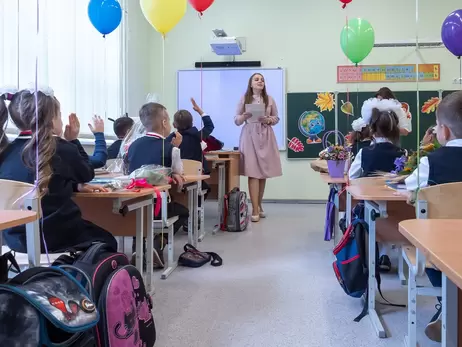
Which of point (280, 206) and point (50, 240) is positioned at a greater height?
point (50, 240)

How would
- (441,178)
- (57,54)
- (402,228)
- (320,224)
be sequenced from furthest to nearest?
(320,224)
(57,54)
(441,178)
(402,228)

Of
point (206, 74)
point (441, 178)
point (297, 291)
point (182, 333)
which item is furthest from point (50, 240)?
point (206, 74)

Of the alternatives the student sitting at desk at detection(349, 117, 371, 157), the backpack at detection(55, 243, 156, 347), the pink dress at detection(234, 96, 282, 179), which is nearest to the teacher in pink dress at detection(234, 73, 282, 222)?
the pink dress at detection(234, 96, 282, 179)

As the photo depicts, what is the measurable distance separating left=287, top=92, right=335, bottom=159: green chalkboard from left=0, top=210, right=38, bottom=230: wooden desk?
17.8 feet

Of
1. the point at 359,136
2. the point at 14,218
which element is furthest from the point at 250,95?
the point at 14,218

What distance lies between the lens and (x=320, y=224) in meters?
4.50

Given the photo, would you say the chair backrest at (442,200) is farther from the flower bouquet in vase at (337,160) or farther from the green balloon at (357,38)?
the green balloon at (357,38)

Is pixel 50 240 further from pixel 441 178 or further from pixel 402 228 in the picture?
pixel 441 178

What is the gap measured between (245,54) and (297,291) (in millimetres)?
4614

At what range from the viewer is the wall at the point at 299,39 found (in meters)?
6.05

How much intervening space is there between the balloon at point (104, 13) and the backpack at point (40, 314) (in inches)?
131

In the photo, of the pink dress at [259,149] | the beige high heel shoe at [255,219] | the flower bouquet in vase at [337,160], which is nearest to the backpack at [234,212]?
the beige high heel shoe at [255,219]

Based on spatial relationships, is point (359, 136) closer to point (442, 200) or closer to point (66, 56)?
point (442, 200)

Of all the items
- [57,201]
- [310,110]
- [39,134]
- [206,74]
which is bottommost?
[57,201]
